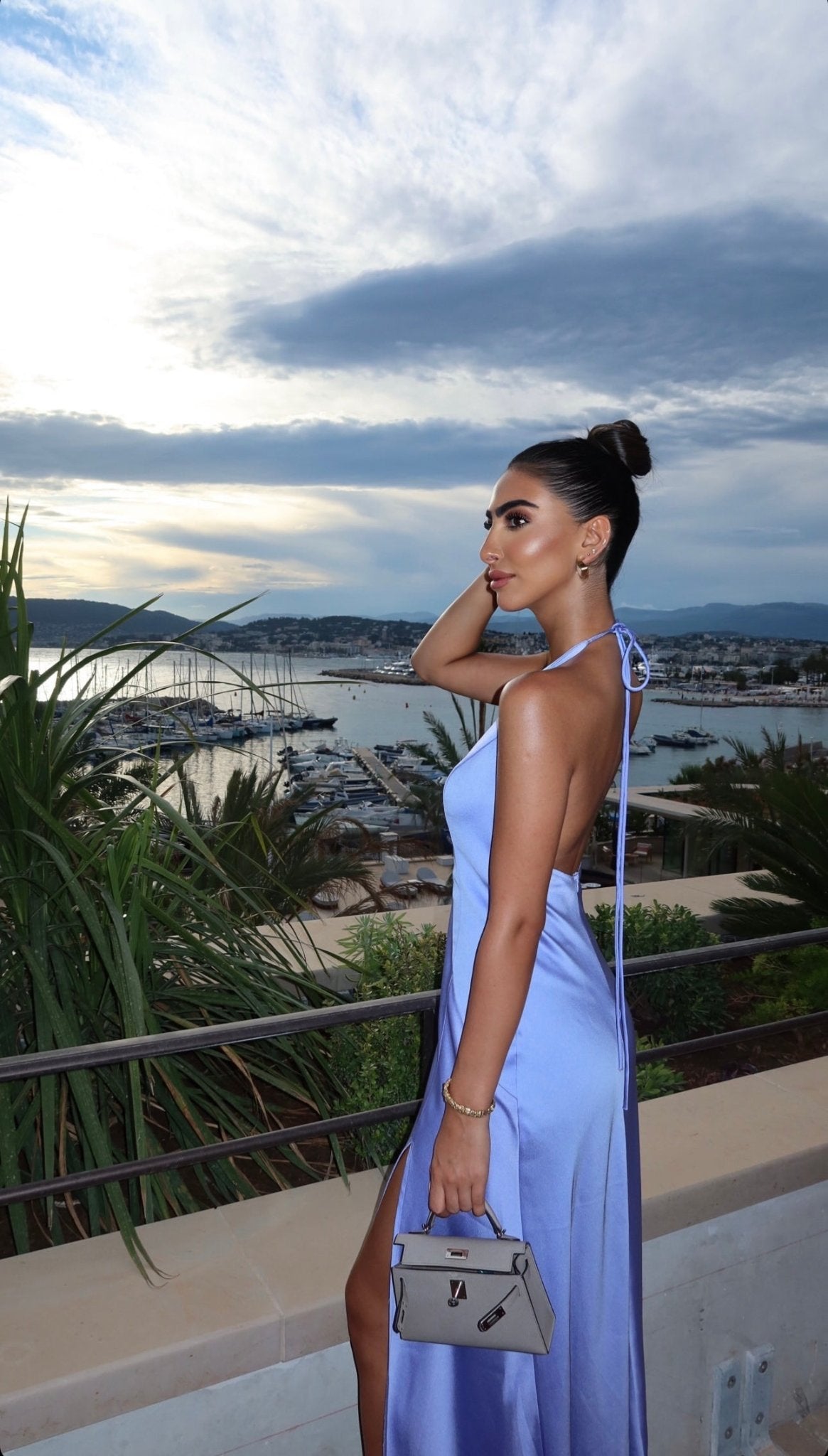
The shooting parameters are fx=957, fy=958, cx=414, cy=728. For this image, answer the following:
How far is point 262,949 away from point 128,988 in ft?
1.88

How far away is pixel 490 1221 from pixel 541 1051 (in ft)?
0.65

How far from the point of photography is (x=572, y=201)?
57.6 meters

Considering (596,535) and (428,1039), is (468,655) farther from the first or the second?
(428,1039)

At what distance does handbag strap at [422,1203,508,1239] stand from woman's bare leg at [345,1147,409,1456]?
72mm

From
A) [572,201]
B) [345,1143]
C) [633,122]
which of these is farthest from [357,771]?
[572,201]

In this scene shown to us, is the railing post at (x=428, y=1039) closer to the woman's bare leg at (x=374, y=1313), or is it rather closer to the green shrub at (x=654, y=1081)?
the woman's bare leg at (x=374, y=1313)

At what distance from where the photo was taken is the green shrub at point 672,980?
14.7ft

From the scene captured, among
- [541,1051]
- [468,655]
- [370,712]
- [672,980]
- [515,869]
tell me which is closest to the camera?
[515,869]

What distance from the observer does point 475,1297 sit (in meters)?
1.01

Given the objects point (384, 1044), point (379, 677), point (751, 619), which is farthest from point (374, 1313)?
point (751, 619)

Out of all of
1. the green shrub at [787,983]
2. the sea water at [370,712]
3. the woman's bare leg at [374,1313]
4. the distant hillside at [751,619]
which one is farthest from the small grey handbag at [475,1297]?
the distant hillside at [751,619]

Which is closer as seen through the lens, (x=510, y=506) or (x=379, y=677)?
(x=510, y=506)

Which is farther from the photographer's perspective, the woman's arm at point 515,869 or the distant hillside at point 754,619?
the distant hillside at point 754,619

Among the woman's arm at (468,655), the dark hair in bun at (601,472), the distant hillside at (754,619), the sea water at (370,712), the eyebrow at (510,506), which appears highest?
the distant hillside at (754,619)
